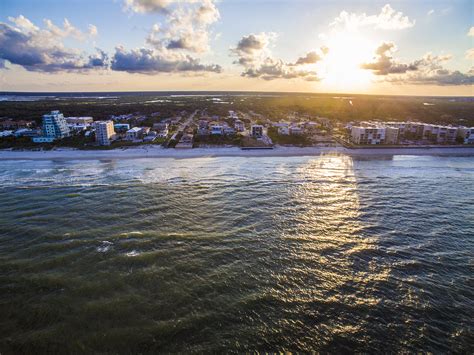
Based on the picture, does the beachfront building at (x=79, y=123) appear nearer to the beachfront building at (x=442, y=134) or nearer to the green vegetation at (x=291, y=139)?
the green vegetation at (x=291, y=139)

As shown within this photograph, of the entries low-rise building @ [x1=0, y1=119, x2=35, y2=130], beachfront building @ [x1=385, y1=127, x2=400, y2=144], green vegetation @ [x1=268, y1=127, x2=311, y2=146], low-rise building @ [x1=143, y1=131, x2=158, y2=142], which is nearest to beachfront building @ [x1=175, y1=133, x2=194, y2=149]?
low-rise building @ [x1=143, y1=131, x2=158, y2=142]

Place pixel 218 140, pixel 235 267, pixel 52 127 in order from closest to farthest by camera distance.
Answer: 1. pixel 235 267
2. pixel 218 140
3. pixel 52 127

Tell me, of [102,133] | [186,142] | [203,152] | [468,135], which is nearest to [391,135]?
[468,135]

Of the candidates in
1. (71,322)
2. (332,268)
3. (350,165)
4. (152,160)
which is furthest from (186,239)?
(350,165)

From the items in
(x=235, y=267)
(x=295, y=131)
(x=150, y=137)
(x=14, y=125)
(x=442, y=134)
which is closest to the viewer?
(x=235, y=267)

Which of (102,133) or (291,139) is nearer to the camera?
(102,133)

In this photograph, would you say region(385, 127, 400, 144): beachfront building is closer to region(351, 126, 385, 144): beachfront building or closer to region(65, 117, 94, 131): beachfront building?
region(351, 126, 385, 144): beachfront building

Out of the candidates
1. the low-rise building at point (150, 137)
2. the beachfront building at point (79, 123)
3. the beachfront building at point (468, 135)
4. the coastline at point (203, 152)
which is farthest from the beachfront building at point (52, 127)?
the beachfront building at point (468, 135)

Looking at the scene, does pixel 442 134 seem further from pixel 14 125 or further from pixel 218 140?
pixel 14 125
